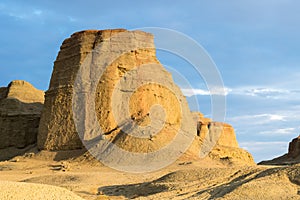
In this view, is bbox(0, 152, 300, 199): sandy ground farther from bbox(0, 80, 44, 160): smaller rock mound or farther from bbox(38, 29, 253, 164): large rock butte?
bbox(0, 80, 44, 160): smaller rock mound

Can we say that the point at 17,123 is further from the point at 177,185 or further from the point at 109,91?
the point at 177,185

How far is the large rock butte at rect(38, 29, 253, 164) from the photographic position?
25.6 m

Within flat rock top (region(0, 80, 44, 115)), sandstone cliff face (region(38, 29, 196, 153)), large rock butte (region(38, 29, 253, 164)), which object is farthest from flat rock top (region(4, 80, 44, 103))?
large rock butte (region(38, 29, 253, 164))

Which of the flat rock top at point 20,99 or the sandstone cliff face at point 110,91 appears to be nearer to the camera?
the sandstone cliff face at point 110,91

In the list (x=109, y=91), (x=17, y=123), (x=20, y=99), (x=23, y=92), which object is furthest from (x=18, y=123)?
(x=109, y=91)

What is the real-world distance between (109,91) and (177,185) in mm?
13653

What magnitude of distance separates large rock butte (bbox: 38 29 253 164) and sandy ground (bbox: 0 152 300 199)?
16.2 ft

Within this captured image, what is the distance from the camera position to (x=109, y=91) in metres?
26.0

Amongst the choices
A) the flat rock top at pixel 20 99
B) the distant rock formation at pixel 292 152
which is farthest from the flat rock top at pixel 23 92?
the distant rock formation at pixel 292 152

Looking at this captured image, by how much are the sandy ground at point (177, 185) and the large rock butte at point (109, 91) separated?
494 centimetres

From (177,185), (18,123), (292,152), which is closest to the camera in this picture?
(177,185)

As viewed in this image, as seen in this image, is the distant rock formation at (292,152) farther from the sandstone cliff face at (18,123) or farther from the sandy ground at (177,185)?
the sandy ground at (177,185)

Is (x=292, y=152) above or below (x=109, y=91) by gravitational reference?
below

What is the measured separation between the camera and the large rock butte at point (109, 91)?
25.6 metres
